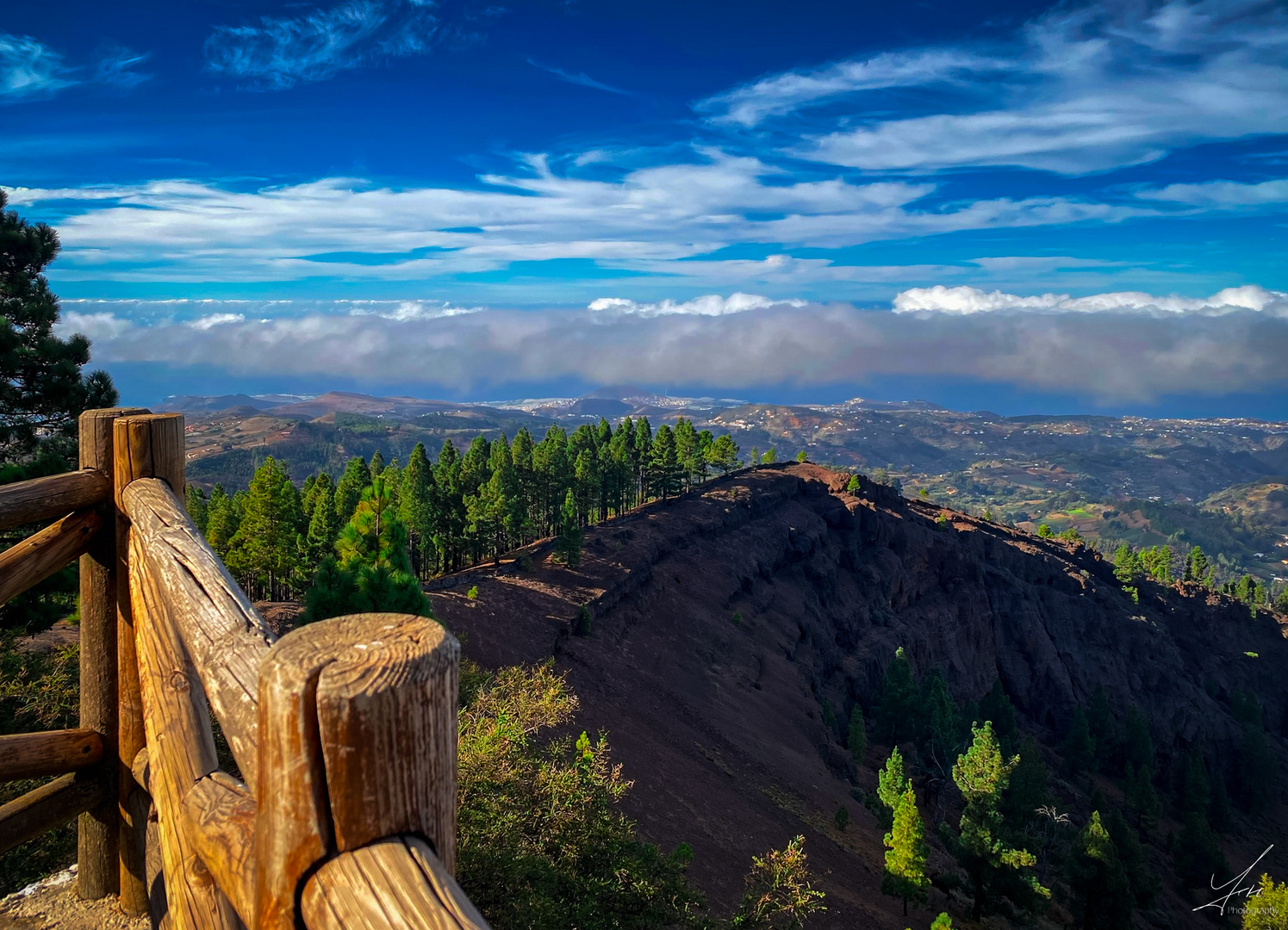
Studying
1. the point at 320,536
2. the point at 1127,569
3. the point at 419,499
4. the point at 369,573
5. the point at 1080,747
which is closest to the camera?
the point at 369,573

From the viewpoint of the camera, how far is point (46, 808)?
3537mm

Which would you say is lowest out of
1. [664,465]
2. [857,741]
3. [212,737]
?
[857,741]

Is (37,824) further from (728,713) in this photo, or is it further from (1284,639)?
(1284,639)

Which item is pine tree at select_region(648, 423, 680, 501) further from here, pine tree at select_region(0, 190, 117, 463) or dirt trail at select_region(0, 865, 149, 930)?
dirt trail at select_region(0, 865, 149, 930)

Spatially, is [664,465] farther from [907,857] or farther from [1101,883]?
[1101,883]

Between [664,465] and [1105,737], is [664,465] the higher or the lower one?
the higher one

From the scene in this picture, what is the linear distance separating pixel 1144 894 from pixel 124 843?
56.6 meters

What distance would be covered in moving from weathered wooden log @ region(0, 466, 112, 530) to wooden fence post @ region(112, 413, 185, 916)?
80 mm

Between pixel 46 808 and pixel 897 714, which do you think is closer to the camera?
pixel 46 808

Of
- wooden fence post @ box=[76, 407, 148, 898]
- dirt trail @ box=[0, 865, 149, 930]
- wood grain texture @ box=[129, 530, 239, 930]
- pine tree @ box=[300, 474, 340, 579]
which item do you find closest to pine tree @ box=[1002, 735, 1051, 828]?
pine tree @ box=[300, 474, 340, 579]

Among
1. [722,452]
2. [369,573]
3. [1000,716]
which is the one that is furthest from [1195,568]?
[369,573]

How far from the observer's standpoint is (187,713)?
276cm

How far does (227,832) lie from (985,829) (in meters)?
40.9

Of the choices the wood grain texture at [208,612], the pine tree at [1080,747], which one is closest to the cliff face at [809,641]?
the pine tree at [1080,747]
